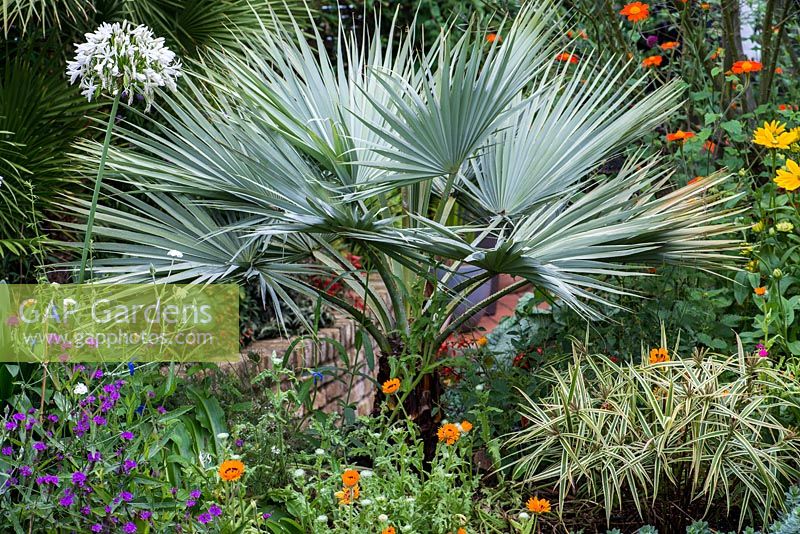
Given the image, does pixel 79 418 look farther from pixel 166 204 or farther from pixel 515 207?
pixel 515 207

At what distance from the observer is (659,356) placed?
3086mm

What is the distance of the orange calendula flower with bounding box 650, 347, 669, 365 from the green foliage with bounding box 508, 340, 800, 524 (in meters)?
0.06

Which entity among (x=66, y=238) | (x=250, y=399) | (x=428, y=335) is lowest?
(x=250, y=399)

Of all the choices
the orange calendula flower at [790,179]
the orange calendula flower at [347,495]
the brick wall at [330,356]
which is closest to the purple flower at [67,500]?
the orange calendula flower at [347,495]

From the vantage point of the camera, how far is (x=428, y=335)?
122 inches

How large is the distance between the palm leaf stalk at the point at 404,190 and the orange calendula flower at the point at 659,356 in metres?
0.25

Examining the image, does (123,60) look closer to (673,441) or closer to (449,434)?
(449,434)

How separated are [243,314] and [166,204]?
189cm

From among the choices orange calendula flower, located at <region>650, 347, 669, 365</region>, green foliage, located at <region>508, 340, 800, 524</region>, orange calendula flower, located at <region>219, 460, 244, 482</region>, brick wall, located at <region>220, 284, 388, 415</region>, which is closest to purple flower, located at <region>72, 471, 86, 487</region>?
orange calendula flower, located at <region>219, 460, 244, 482</region>

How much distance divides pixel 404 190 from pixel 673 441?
1426mm

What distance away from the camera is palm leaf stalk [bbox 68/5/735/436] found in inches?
115

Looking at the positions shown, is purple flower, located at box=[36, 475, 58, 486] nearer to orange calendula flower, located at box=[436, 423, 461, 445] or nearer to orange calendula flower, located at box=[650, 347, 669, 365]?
orange calendula flower, located at box=[436, 423, 461, 445]

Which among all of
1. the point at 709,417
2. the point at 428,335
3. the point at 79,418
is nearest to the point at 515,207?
the point at 428,335

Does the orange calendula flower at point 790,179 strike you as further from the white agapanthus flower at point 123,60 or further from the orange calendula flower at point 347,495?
the white agapanthus flower at point 123,60
